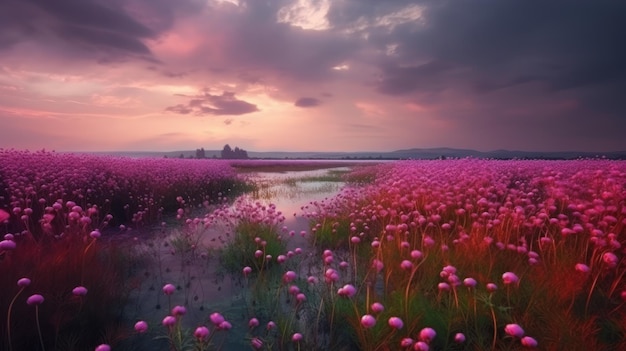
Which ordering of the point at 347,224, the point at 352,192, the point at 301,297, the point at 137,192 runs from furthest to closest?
the point at 137,192, the point at 352,192, the point at 347,224, the point at 301,297

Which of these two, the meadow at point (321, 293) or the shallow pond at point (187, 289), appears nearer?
the meadow at point (321, 293)

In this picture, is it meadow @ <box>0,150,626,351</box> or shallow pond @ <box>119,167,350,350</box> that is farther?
shallow pond @ <box>119,167,350,350</box>

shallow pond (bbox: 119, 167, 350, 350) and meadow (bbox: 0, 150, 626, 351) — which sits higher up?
meadow (bbox: 0, 150, 626, 351)

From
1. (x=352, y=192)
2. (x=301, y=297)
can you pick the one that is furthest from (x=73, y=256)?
(x=352, y=192)

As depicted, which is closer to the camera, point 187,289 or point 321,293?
point 321,293

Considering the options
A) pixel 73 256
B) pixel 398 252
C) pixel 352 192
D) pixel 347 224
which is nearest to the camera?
pixel 73 256

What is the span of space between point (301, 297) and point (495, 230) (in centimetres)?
393

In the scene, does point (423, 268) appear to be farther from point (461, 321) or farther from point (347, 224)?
point (347, 224)

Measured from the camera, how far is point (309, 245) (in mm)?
7078

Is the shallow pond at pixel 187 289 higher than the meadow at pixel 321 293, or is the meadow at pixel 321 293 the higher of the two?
the meadow at pixel 321 293

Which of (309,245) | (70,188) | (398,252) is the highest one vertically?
(70,188)

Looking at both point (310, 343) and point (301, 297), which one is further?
point (310, 343)

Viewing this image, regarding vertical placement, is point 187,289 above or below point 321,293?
below

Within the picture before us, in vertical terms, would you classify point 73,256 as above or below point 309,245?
above
